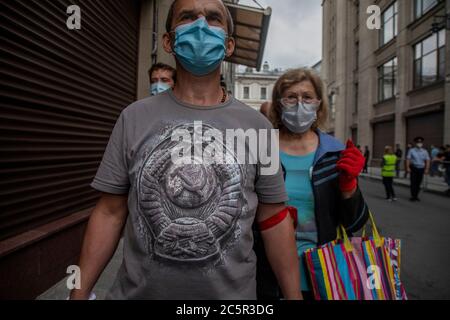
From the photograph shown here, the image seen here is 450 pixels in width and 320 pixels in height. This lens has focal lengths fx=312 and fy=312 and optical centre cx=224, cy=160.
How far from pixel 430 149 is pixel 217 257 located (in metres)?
18.6

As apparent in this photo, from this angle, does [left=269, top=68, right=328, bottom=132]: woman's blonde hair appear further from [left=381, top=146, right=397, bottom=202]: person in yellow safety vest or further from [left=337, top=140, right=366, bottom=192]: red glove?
[left=381, top=146, right=397, bottom=202]: person in yellow safety vest

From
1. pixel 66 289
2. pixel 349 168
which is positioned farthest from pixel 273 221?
pixel 66 289

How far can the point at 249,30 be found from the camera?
7211 mm

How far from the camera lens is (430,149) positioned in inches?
643

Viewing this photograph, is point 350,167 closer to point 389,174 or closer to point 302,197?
point 302,197

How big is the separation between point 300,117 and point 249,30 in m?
5.80

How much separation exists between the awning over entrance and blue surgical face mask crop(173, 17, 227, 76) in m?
4.23

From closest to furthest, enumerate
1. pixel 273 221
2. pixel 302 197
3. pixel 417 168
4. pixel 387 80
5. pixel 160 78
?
pixel 273 221 < pixel 302 197 < pixel 160 78 < pixel 417 168 < pixel 387 80

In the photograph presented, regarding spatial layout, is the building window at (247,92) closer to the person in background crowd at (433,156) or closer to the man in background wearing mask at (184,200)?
the person in background crowd at (433,156)

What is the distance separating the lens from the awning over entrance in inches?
245

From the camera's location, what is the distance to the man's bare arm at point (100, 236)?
1274 millimetres

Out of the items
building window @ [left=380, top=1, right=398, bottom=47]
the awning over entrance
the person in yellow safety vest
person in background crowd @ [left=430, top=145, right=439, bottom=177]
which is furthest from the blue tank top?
building window @ [left=380, top=1, right=398, bottom=47]

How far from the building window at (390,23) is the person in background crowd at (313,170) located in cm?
2205

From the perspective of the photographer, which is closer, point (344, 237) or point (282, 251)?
point (282, 251)
